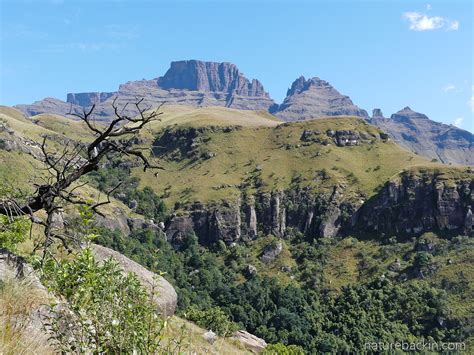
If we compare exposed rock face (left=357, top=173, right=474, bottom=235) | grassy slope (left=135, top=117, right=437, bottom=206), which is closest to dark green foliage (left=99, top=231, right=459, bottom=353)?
exposed rock face (left=357, top=173, right=474, bottom=235)

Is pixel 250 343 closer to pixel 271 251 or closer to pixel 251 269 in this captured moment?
pixel 251 269

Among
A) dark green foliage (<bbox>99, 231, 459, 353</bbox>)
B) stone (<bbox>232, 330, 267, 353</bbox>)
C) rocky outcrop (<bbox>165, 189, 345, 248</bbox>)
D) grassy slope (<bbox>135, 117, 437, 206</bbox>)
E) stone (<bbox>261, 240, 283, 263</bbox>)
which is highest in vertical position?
grassy slope (<bbox>135, 117, 437, 206</bbox>)

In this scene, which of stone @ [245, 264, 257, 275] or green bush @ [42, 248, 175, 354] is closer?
green bush @ [42, 248, 175, 354]

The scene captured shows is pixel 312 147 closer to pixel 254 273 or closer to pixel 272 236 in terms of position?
pixel 272 236

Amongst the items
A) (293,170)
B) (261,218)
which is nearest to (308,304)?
(261,218)

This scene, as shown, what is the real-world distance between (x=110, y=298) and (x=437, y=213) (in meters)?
159

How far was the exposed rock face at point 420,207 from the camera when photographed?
14725 centimetres

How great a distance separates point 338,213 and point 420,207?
28.4 meters

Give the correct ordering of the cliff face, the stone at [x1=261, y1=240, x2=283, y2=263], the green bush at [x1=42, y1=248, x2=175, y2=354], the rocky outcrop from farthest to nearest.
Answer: the rocky outcrop
the stone at [x1=261, y1=240, x2=283, y2=263]
the cliff face
the green bush at [x1=42, y1=248, x2=175, y2=354]

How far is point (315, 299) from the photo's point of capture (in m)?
128

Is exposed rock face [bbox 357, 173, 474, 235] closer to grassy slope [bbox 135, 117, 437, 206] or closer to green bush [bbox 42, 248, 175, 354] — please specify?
grassy slope [bbox 135, 117, 437, 206]

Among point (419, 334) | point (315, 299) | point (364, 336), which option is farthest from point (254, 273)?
point (419, 334)

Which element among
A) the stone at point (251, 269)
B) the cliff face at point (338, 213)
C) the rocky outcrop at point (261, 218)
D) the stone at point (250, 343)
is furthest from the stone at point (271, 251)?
the stone at point (250, 343)

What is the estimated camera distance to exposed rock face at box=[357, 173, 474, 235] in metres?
147
